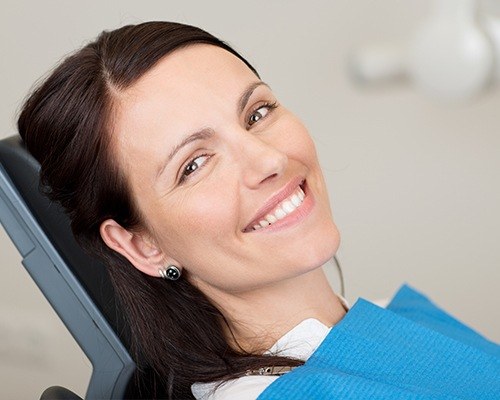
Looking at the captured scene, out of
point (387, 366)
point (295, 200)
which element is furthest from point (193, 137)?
point (387, 366)

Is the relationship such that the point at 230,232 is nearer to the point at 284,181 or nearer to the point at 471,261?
the point at 284,181

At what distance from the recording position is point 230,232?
111cm

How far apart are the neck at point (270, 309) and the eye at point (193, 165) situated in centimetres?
18

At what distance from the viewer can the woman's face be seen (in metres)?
1.11

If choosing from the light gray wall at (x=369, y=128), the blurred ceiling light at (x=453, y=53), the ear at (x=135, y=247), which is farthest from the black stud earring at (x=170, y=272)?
the light gray wall at (x=369, y=128)

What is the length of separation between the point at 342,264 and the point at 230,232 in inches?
42.9

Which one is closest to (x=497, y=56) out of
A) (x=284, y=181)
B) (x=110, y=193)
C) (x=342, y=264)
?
(x=284, y=181)

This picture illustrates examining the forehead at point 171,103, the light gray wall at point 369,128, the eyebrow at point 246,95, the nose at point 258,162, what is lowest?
the light gray wall at point 369,128

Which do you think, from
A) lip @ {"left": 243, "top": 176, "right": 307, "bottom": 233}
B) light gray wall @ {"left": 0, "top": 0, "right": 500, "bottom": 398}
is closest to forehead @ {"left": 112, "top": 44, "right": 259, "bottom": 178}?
lip @ {"left": 243, "top": 176, "right": 307, "bottom": 233}

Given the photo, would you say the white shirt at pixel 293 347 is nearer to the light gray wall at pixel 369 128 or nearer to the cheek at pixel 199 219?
the cheek at pixel 199 219

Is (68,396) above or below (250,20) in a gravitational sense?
below

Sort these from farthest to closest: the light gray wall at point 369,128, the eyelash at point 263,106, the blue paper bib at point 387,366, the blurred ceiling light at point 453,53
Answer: the light gray wall at point 369,128
the blurred ceiling light at point 453,53
the eyelash at point 263,106
the blue paper bib at point 387,366

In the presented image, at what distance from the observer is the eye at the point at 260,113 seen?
46.3 inches

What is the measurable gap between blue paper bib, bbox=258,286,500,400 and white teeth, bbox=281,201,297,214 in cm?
16
